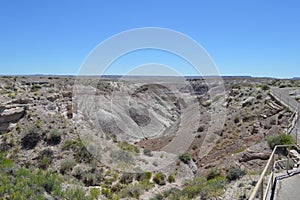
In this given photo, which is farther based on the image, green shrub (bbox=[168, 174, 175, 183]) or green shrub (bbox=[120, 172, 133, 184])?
green shrub (bbox=[168, 174, 175, 183])

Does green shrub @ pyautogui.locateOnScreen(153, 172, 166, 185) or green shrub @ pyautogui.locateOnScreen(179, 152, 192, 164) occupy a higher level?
green shrub @ pyautogui.locateOnScreen(179, 152, 192, 164)

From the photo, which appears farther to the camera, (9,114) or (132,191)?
(9,114)

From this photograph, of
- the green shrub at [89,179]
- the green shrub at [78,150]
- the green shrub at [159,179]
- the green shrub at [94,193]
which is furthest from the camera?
the green shrub at [78,150]

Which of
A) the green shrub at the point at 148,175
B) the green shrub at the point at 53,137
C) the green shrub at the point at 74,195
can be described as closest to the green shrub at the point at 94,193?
the green shrub at the point at 74,195

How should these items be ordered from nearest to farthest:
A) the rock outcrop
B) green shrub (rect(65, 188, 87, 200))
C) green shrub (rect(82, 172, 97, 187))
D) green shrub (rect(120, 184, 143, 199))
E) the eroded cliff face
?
1. green shrub (rect(65, 188, 87, 200))
2. green shrub (rect(120, 184, 143, 199))
3. green shrub (rect(82, 172, 97, 187))
4. the eroded cliff face
5. the rock outcrop

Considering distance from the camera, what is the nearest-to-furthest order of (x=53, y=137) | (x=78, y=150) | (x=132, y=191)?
(x=132, y=191) → (x=78, y=150) → (x=53, y=137)

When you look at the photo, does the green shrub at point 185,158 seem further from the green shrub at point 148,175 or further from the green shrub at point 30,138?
the green shrub at point 30,138

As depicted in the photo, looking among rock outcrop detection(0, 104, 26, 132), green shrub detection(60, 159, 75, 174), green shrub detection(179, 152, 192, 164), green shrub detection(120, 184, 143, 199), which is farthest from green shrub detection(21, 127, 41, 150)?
green shrub detection(179, 152, 192, 164)

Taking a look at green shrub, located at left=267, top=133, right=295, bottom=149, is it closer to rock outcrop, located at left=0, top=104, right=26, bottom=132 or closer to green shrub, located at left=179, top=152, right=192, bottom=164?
green shrub, located at left=179, top=152, right=192, bottom=164

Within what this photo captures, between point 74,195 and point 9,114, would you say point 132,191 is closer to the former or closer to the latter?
point 74,195

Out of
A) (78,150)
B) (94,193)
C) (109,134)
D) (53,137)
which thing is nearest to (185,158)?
(78,150)

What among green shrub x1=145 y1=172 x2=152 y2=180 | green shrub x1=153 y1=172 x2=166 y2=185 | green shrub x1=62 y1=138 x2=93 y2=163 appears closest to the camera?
green shrub x1=153 y1=172 x2=166 y2=185
